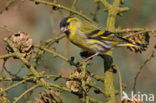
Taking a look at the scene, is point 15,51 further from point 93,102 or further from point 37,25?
point 37,25

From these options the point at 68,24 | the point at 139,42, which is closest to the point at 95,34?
the point at 68,24

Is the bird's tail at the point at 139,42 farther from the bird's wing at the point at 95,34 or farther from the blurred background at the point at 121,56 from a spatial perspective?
the blurred background at the point at 121,56

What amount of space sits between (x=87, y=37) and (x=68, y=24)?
17 centimetres

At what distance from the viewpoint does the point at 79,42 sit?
2.91 meters

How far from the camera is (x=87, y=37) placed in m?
2.98

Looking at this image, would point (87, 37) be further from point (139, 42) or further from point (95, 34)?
point (139, 42)

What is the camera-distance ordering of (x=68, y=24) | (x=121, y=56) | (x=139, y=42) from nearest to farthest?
(x=139, y=42), (x=68, y=24), (x=121, y=56)

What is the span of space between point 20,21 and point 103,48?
1.61 m

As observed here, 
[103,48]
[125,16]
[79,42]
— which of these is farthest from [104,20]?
[103,48]

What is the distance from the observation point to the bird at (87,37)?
9.18 feet

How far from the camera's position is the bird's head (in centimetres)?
280

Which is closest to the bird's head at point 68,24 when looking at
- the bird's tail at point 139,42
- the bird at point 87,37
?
the bird at point 87,37

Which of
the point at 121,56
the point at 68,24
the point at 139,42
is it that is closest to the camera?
the point at 139,42

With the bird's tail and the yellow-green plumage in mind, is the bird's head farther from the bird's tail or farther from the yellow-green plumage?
the bird's tail
